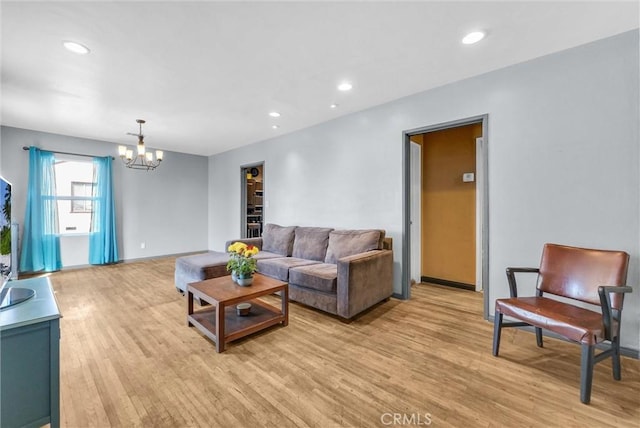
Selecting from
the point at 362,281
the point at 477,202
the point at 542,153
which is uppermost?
the point at 542,153

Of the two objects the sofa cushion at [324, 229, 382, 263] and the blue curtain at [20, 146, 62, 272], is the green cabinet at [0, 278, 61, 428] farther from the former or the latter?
the blue curtain at [20, 146, 62, 272]

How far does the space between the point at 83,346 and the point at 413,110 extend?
4.14 metres

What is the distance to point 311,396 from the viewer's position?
5.50 ft

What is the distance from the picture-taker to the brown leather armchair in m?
1.62

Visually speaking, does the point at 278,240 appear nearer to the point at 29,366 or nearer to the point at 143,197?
the point at 29,366

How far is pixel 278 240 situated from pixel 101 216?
388 centimetres

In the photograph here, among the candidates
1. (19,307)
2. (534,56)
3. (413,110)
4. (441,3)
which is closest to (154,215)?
(19,307)

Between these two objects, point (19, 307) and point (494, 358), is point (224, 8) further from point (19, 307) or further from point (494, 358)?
point (494, 358)

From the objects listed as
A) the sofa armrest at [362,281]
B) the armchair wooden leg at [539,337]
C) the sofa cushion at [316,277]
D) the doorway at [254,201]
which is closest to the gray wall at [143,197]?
the doorway at [254,201]

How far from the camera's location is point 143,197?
5.98 m

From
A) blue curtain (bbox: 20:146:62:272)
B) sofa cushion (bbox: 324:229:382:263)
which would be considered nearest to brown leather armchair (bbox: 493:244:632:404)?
sofa cushion (bbox: 324:229:382:263)

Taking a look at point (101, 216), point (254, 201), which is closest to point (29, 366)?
point (101, 216)

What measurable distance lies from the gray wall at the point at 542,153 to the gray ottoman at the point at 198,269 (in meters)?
1.93

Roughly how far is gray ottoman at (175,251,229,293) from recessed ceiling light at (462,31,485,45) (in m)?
3.44
